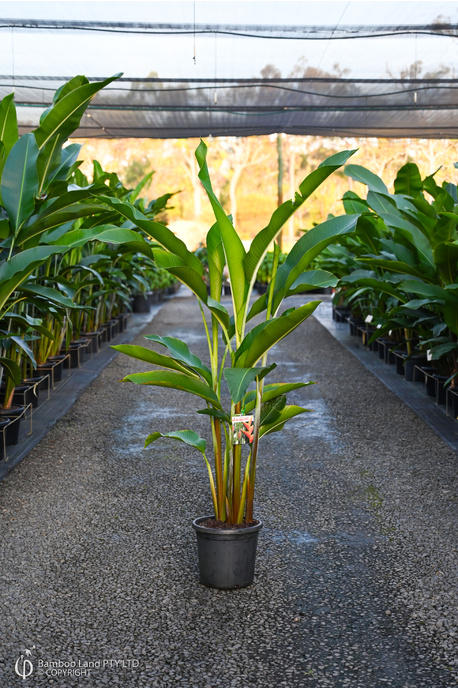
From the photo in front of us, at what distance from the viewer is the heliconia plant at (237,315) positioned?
6.40 ft

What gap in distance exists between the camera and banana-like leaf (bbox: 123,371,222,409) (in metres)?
2.02

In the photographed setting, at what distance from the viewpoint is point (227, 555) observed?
212 cm

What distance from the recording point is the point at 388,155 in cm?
2284

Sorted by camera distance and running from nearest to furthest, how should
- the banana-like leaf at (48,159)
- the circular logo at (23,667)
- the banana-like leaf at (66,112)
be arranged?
the circular logo at (23,667), the banana-like leaf at (66,112), the banana-like leaf at (48,159)

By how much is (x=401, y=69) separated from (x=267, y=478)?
4.71m

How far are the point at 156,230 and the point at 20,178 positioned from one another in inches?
41.9

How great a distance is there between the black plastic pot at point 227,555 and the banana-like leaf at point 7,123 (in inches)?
71.8

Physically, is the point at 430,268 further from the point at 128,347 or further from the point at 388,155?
the point at 388,155

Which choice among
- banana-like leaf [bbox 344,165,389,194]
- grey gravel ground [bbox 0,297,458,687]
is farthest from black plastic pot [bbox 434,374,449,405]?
banana-like leaf [bbox 344,165,389,194]

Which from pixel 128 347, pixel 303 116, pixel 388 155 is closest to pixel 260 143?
pixel 388 155

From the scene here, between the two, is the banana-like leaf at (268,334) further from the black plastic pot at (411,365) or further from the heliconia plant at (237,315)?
the black plastic pot at (411,365)

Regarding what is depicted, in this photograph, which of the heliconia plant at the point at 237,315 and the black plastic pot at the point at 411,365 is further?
the black plastic pot at the point at 411,365

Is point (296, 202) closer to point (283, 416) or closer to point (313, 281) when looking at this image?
point (313, 281)

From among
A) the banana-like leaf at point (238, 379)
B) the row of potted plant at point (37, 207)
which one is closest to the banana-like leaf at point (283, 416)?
the banana-like leaf at point (238, 379)
